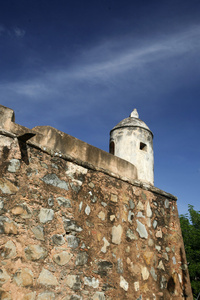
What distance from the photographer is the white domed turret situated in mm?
6398

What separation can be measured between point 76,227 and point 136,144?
2842 millimetres

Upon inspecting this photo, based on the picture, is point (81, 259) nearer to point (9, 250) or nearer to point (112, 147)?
point (9, 250)

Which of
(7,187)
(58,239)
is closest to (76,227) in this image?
(58,239)

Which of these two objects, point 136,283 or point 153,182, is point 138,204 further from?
point 136,283

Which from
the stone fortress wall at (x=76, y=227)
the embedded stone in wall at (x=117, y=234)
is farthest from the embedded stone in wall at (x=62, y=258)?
the embedded stone in wall at (x=117, y=234)

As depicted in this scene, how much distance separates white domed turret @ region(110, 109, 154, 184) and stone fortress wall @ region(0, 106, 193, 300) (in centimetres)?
37

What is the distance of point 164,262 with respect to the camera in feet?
18.7

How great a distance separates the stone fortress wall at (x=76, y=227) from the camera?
3.88 m

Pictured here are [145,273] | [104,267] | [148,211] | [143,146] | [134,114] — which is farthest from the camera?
[134,114]

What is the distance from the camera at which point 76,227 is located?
4504mm

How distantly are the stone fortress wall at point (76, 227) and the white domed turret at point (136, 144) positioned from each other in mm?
369

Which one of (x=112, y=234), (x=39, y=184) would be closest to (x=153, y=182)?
(x=112, y=234)

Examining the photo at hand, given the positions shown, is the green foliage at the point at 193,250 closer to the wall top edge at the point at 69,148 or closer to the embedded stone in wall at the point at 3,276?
the wall top edge at the point at 69,148

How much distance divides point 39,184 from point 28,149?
0.60 metres
